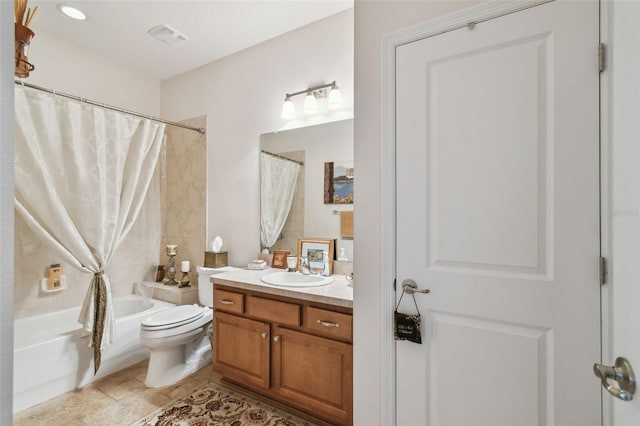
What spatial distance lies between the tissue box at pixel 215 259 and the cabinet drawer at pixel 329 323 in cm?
129

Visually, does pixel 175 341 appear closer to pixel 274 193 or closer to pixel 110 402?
pixel 110 402

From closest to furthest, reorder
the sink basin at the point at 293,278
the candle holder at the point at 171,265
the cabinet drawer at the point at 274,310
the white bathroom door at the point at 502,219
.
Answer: the white bathroom door at the point at 502,219, the cabinet drawer at the point at 274,310, the sink basin at the point at 293,278, the candle holder at the point at 171,265

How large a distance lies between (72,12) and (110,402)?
2.88 meters

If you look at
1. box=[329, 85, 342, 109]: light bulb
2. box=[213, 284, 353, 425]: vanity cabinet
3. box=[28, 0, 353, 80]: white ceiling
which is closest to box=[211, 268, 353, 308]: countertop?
box=[213, 284, 353, 425]: vanity cabinet

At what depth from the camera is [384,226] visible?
134 cm

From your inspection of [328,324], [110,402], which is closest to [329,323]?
[328,324]

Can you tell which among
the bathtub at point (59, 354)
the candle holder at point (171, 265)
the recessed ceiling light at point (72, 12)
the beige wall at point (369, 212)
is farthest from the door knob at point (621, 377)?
the recessed ceiling light at point (72, 12)

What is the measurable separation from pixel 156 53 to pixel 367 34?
2410 millimetres

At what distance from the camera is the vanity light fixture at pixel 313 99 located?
222cm

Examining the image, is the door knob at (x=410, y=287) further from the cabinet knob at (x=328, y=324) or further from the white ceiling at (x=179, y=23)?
the white ceiling at (x=179, y=23)

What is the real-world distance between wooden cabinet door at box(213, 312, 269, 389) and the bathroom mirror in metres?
0.73

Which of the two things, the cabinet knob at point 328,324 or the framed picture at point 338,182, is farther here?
the framed picture at point 338,182

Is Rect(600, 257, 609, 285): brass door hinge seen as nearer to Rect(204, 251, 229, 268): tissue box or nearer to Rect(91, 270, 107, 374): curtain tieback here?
Rect(204, 251, 229, 268): tissue box

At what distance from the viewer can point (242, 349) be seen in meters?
1.98
